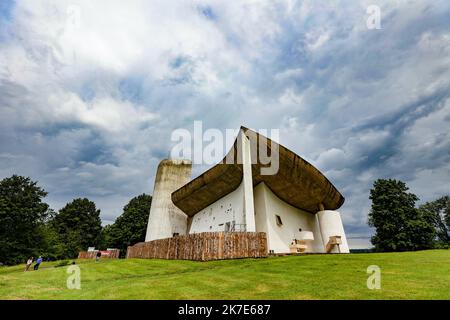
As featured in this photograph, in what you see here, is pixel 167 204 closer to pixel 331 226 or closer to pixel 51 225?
pixel 331 226

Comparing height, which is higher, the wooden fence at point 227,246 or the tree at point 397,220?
the tree at point 397,220

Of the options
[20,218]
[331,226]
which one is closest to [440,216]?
[331,226]

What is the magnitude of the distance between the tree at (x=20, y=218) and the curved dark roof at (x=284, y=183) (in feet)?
92.1

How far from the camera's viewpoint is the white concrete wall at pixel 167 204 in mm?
32406

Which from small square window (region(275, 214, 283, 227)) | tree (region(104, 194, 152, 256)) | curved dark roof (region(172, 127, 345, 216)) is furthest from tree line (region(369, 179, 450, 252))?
tree (region(104, 194, 152, 256))

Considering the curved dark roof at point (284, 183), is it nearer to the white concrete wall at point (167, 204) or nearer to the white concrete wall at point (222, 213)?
the white concrete wall at point (222, 213)

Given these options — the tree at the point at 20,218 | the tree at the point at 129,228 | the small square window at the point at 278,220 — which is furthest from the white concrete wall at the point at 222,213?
the tree at the point at 20,218
